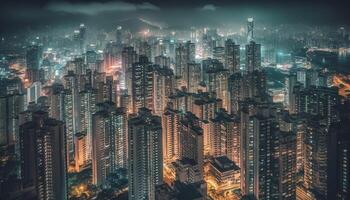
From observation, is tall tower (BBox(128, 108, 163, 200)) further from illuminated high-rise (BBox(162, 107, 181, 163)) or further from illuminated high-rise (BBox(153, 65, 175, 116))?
illuminated high-rise (BBox(153, 65, 175, 116))

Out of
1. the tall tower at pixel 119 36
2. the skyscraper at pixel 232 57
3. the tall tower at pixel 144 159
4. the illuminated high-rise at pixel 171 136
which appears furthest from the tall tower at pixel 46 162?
the tall tower at pixel 119 36

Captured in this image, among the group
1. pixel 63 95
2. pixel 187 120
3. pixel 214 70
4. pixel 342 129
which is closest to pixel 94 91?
pixel 63 95

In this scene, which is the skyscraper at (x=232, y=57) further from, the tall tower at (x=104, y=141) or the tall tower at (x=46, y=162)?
the tall tower at (x=46, y=162)

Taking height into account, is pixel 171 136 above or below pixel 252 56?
below

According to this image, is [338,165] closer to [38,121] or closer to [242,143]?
[242,143]

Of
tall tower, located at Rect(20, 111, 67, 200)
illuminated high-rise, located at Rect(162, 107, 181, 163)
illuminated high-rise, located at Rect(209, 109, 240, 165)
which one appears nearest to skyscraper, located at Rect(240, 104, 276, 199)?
illuminated high-rise, located at Rect(209, 109, 240, 165)

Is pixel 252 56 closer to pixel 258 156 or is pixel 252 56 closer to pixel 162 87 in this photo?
pixel 162 87

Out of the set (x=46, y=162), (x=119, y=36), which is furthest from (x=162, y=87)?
(x=119, y=36)
